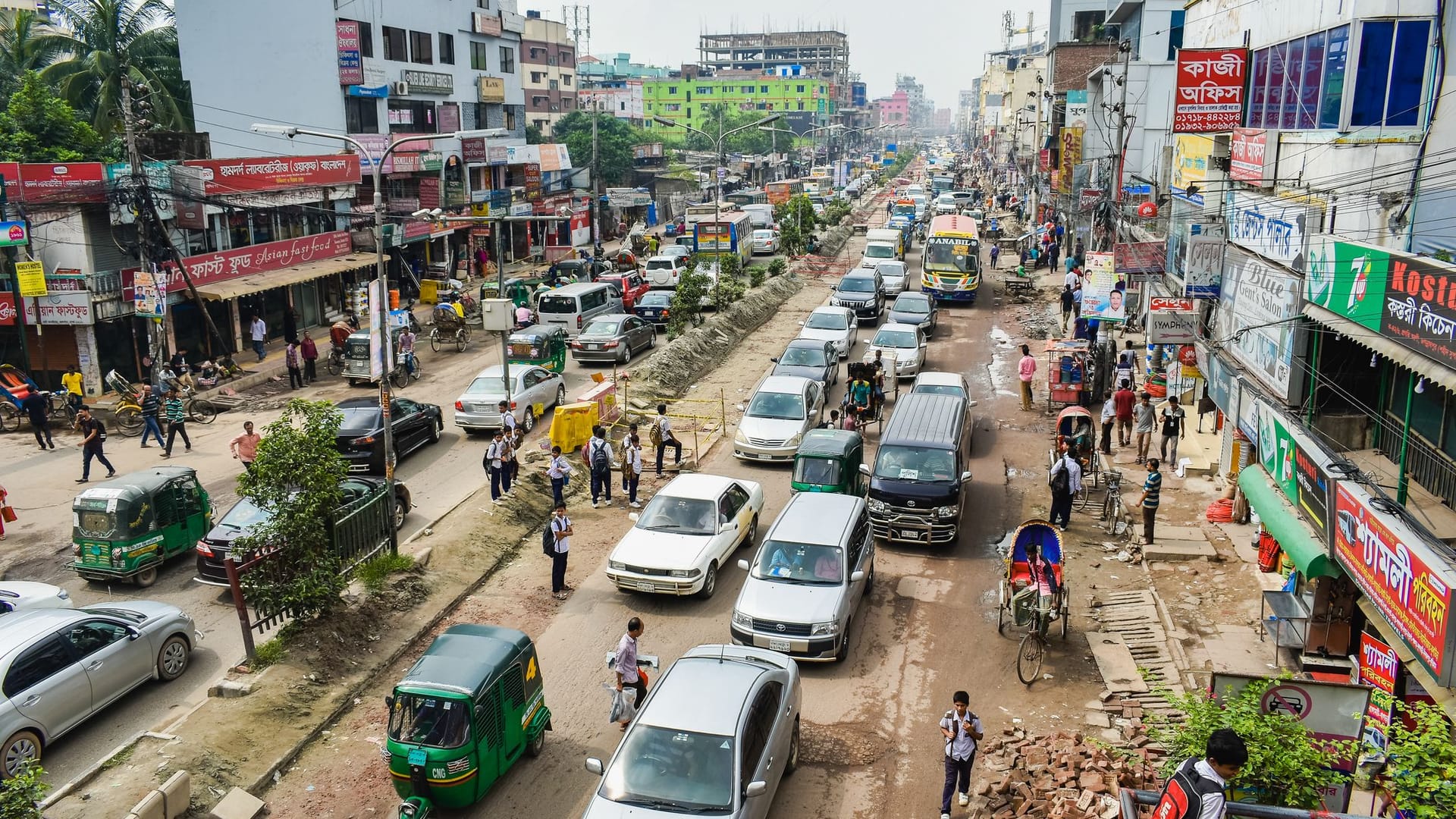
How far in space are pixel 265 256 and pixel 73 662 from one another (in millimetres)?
24429

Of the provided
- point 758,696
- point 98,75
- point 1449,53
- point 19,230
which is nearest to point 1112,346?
point 1449,53

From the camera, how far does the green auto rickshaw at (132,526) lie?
53.4 feet

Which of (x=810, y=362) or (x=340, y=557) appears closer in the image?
(x=340, y=557)

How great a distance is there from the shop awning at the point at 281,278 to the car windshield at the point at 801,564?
22404 mm

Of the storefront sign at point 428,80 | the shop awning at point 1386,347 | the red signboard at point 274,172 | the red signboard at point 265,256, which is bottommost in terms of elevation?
Result: the red signboard at point 265,256

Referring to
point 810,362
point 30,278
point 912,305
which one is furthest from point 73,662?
point 912,305

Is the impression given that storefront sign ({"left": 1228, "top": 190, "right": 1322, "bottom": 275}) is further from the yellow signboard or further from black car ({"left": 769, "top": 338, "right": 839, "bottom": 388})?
the yellow signboard

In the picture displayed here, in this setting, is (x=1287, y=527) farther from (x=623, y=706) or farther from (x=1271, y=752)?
(x=623, y=706)

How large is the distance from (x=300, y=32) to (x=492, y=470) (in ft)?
107

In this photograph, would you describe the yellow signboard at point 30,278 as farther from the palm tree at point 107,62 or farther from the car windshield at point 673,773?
the car windshield at point 673,773

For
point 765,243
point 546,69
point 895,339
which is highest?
point 546,69

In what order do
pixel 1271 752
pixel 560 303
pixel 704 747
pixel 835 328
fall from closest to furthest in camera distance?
pixel 1271 752 → pixel 704 747 → pixel 835 328 → pixel 560 303

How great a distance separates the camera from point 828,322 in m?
33.1

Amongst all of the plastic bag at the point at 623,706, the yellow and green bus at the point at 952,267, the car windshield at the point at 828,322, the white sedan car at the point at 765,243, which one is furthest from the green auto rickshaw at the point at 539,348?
the white sedan car at the point at 765,243
